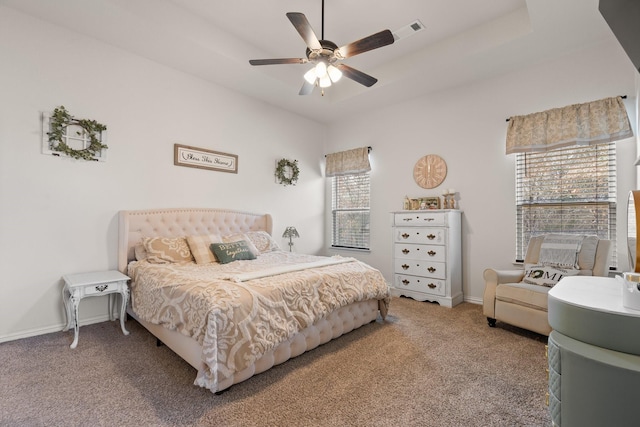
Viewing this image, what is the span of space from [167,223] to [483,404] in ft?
11.5

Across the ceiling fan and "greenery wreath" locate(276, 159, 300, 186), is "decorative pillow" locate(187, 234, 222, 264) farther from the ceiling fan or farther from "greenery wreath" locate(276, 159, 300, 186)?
the ceiling fan

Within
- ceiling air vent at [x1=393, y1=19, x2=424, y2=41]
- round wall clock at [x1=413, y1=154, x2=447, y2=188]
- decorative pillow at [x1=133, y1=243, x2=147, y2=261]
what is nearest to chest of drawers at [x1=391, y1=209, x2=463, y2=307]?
round wall clock at [x1=413, y1=154, x2=447, y2=188]

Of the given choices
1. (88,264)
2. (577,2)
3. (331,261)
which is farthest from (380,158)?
(88,264)

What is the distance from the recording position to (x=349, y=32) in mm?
3447

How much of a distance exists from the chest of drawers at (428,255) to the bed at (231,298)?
103 centimetres

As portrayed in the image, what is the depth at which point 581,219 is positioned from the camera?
10.6 ft

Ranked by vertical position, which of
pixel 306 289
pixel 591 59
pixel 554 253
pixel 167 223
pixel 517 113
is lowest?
A: pixel 306 289

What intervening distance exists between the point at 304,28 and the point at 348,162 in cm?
311

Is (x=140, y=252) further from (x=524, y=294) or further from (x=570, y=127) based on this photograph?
(x=570, y=127)

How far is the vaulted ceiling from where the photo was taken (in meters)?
2.79

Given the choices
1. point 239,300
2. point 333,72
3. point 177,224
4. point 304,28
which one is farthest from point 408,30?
point 177,224

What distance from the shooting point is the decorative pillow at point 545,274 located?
283 cm

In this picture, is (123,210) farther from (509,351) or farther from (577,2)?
(577,2)

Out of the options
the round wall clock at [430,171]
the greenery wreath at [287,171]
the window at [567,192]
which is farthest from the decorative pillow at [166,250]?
the window at [567,192]
